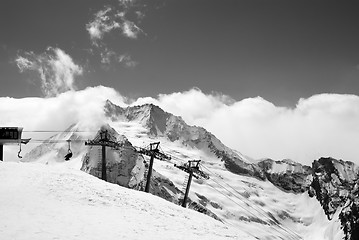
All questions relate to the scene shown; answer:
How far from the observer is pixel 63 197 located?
99.6 feet

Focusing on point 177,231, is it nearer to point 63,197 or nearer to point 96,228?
point 96,228

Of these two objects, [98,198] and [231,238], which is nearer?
[231,238]

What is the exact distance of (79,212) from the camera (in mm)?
27234

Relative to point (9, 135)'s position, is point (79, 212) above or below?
below

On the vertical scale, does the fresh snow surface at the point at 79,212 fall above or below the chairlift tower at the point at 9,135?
below

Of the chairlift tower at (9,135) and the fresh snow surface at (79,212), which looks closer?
the fresh snow surface at (79,212)

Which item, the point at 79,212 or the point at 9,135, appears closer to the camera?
the point at 79,212

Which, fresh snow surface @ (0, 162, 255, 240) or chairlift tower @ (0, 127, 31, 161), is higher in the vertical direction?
chairlift tower @ (0, 127, 31, 161)

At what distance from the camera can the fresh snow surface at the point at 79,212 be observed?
893 inches

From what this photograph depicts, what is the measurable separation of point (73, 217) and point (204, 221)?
12.2 meters

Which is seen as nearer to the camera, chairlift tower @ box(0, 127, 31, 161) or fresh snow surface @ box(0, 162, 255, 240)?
fresh snow surface @ box(0, 162, 255, 240)

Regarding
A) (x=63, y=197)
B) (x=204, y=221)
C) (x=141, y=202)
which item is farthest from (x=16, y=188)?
(x=204, y=221)

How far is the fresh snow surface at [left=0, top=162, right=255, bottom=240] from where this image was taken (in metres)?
22.7

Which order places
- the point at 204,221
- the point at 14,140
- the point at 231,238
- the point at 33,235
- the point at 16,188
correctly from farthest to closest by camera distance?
the point at 14,140 → the point at 204,221 → the point at 16,188 → the point at 231,238 → the point at 33,235
